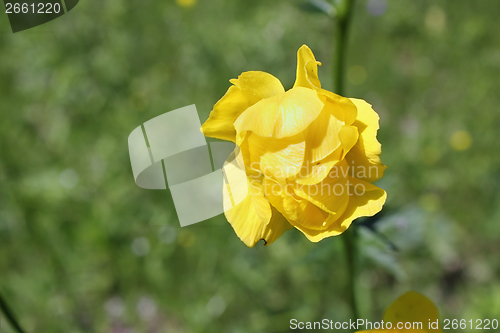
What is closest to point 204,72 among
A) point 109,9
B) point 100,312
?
point 109,9

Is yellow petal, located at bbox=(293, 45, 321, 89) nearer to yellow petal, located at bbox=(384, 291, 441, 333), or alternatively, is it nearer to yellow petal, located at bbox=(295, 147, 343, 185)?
yellow petal, located at bbox=(295, 147, 343, 185)

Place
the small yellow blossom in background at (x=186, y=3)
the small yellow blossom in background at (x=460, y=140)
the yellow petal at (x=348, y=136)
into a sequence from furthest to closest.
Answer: the small yellow blossom in background at (x=186, y=3) → the small yellow blossom in background at (x=460, y=140) → the yellow petal at (x=348, y=136)

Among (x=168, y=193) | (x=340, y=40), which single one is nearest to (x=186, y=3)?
(x=168, y=193)

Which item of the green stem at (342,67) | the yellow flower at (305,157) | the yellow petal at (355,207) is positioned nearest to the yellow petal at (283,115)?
the yellow flower at (305,157)

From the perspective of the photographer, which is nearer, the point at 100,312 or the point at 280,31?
the point at 100,312

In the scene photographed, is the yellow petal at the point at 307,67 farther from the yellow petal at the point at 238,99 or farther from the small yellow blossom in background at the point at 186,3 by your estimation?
the small yellow blossom in background at the point at 186,3

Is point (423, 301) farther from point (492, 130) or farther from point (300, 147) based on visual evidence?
point (492, 130)
